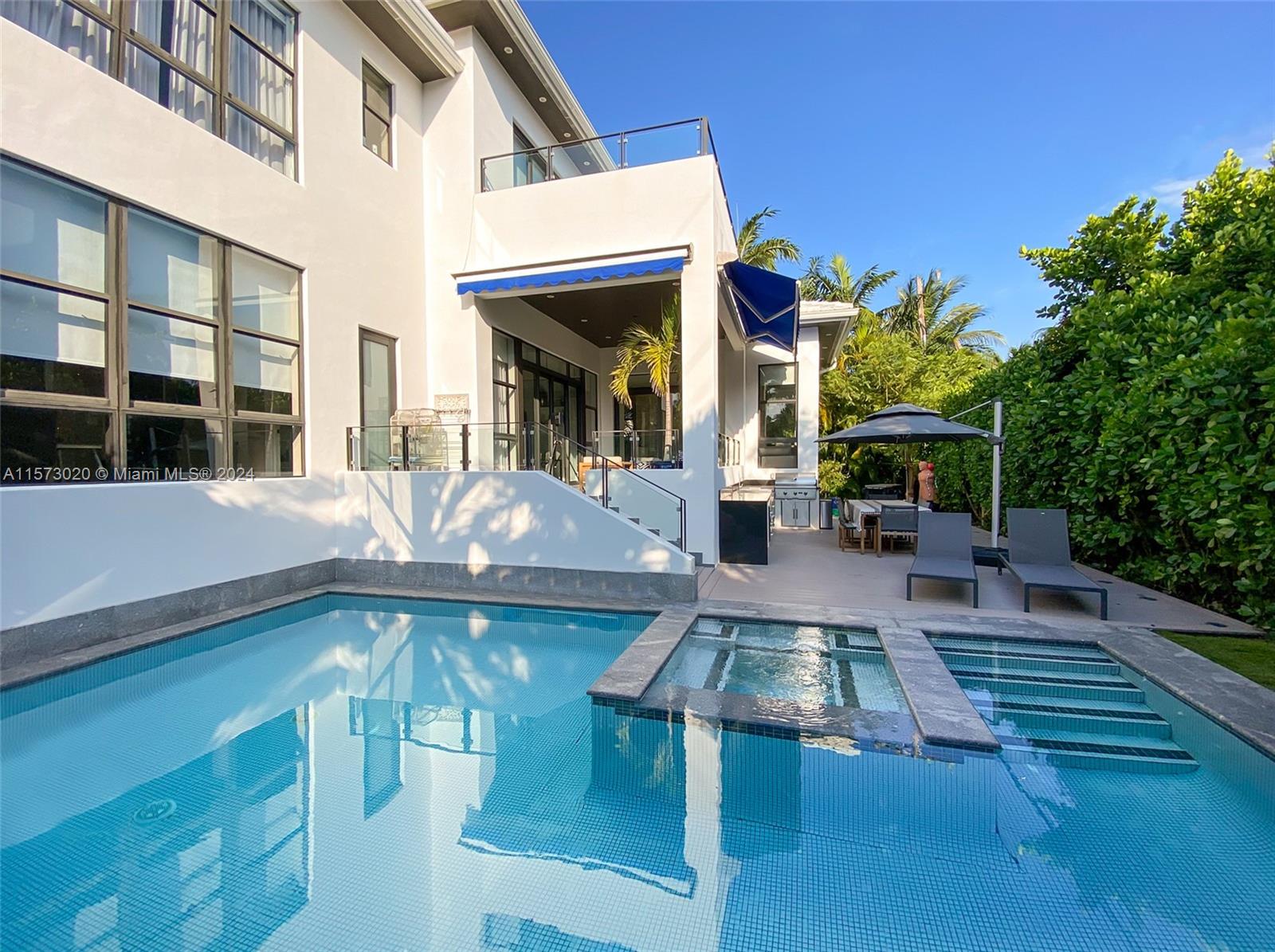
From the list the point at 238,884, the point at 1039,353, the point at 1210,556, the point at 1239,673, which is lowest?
the point at 238,884

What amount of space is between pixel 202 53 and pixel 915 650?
1461 cm

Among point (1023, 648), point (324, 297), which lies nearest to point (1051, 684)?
point (1023, 648)

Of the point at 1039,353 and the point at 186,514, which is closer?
the point at 186,514

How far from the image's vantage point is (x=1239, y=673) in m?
6.52

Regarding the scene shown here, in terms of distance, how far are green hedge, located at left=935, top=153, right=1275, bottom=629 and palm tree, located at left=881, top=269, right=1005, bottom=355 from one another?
31052mm

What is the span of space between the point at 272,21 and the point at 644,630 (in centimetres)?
1335

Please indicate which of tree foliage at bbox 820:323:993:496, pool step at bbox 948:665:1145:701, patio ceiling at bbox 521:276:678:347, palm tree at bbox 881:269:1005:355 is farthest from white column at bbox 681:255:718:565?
palm tree at bbox 881:269:1005:355

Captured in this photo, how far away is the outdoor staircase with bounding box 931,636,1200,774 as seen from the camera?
5398mm

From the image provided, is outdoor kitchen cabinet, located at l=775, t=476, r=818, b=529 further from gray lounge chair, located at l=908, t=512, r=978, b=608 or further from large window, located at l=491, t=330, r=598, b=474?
gray lounge chair, located at l=908, t=512, r=978, b=608

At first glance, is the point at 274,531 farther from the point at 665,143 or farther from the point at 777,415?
the point at 777,415

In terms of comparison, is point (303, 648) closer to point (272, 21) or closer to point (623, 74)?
point (272, 21)

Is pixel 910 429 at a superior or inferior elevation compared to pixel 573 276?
inferior

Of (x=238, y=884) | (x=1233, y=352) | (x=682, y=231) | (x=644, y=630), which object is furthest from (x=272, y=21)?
(x=1233, y=352)

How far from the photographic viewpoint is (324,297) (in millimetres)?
11984
